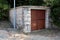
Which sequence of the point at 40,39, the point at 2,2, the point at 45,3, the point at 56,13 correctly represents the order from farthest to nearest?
the point at 2,2 < the point at 45,3 < the point at 56,13 < the point at 40,39

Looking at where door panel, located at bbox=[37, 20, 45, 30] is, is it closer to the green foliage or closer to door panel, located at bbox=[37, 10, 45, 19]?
door panel, located at bbox=[37, 10, 45, 19]

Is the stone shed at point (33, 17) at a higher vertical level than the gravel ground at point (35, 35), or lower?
higher

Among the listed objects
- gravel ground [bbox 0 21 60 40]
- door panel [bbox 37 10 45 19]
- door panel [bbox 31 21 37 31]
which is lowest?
gravel ground [bbox 0 21 60 40]

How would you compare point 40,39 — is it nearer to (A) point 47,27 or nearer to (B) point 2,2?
(A) point 47,27

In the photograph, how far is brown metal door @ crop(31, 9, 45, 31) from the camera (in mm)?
11914

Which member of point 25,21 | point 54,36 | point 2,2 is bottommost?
point 54,36

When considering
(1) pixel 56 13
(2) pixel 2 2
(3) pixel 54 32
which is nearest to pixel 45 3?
(1) pixel 56 13

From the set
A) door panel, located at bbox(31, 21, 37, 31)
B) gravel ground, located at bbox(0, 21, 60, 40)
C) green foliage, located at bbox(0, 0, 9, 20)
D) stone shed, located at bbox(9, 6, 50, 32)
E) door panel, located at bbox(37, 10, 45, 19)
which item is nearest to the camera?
gravel ground, located at bbox(0, 21, 60, 40)

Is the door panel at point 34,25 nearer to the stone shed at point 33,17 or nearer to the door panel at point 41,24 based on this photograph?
the stone shed at point 33,17

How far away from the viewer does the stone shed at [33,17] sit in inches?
455

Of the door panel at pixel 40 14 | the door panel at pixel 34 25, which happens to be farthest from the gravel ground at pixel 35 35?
the door panel at pixel 40 14

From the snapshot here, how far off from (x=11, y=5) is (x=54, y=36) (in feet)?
20.8

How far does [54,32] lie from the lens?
1137 cm

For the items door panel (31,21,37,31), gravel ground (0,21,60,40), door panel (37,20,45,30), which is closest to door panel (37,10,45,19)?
door panel (37,20,45,30)
